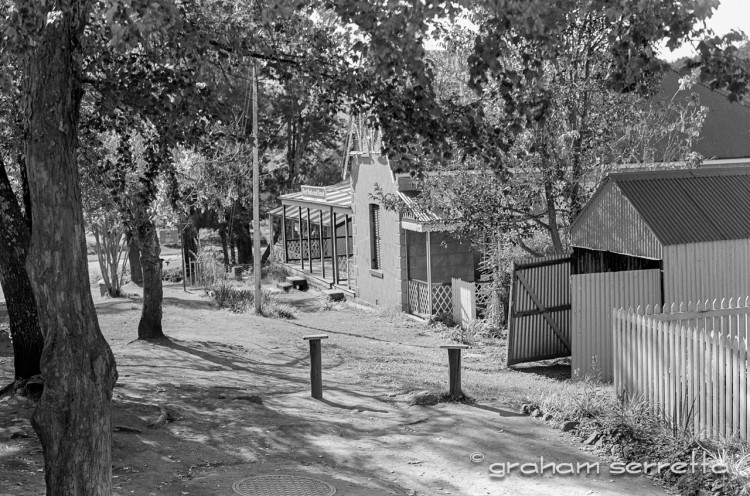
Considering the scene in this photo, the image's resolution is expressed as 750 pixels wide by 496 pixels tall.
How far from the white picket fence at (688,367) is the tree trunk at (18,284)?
23.3 ft

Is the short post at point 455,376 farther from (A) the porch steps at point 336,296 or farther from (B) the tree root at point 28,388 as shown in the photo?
(A) the porch steps at point 336,296

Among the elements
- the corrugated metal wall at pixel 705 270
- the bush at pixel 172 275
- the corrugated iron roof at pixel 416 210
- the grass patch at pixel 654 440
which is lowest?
the grass patch at pixel 654 440

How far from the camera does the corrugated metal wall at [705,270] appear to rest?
502 inches

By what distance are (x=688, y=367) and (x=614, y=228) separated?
4815 millimetres

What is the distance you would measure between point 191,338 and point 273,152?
3001 centimetres

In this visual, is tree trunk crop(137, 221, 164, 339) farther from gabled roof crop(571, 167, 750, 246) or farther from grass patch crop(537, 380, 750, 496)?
grass patch crop(537, 380, 750, 496)

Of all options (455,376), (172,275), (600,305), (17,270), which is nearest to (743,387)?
(455,376)

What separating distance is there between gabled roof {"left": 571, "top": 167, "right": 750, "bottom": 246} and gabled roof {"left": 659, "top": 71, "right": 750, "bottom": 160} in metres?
13.4

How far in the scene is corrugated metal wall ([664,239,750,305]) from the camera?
41.8 ft

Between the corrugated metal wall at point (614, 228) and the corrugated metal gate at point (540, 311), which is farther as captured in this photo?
the corrugated metal gate at point (540, 311)

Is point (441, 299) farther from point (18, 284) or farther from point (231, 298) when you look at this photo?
point (18, 284)

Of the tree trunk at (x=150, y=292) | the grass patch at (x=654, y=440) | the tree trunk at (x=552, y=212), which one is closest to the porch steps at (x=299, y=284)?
the tree trunk at (x=150, y=292)

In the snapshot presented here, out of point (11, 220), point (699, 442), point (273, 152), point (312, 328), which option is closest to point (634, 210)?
point (699, 442)

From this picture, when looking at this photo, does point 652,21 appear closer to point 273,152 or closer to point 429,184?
point 429,184
